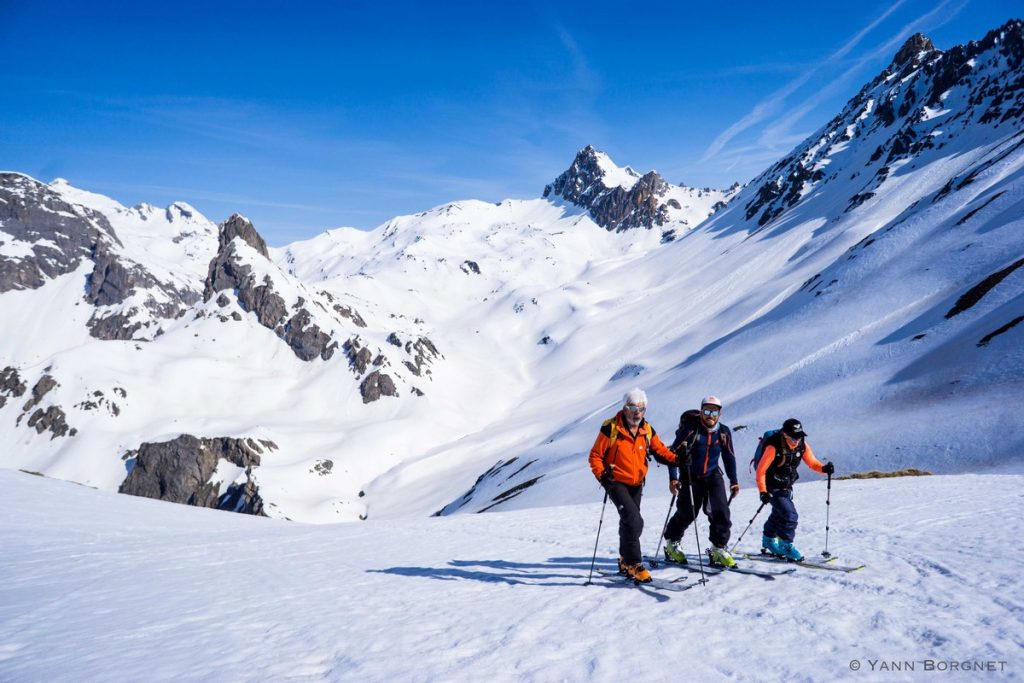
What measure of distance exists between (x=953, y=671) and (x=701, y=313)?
111m

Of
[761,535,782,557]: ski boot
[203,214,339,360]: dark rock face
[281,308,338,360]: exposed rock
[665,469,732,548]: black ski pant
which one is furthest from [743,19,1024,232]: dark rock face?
[203,214,339,360]: dark rock face

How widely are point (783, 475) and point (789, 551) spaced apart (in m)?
1.36

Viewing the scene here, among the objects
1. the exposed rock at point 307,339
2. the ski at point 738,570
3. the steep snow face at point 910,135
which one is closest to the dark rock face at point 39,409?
the exposed rock at point 307,339

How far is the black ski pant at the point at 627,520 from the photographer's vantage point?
29.0 ft

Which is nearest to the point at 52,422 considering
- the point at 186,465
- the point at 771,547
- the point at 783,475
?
the point at 186,465

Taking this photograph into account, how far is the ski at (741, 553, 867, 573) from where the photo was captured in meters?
8.80

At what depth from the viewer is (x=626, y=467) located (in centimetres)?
890

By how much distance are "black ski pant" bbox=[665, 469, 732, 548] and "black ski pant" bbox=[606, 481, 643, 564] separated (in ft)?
4.04

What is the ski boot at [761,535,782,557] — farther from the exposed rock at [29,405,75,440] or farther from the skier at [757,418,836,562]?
the exposed rock at [29,405,75,440]

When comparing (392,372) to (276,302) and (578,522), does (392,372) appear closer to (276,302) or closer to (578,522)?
(276,302)

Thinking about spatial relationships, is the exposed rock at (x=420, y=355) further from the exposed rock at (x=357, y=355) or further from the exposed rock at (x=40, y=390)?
the exposed rock at (x=40, y=390)

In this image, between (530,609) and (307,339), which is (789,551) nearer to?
(530,609)

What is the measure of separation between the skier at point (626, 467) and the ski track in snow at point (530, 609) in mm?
527

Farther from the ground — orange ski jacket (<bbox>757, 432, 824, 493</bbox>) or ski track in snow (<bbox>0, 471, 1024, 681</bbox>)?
orange ski jacket (<bbox>757, 432, 824, 493</bbox>)
